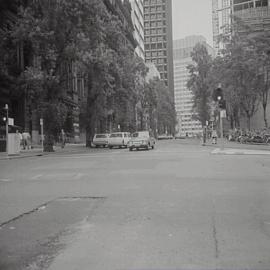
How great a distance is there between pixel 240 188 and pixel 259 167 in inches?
232

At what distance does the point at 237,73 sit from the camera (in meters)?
47.2

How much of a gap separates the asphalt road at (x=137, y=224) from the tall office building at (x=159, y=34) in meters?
177

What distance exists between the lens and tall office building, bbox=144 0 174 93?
18562 centimetres

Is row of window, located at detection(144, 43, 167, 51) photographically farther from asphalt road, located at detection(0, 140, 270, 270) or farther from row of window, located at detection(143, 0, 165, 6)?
asphalt road, located at detection(0, 140, 270, 270)

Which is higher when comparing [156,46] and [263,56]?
[156,46]

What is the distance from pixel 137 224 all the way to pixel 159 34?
184m

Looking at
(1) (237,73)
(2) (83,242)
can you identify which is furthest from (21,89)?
(2) (83,242)

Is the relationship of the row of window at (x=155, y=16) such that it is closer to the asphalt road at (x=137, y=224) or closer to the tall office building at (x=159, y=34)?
the tall office building at (x=159, y=34)

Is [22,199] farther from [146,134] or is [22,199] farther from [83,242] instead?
[146,134]

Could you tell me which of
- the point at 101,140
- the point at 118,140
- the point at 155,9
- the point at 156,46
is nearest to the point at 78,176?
the point at 118,140

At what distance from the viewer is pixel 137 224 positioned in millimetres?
7492

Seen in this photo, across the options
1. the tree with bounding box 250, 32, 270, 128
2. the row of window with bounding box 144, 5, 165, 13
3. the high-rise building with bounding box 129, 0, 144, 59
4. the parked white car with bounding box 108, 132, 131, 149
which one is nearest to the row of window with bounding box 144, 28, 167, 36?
the row of window with bounding box 144, 5, 165, 13

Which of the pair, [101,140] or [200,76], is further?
[200,76]

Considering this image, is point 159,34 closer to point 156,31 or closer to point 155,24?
point 156,31
